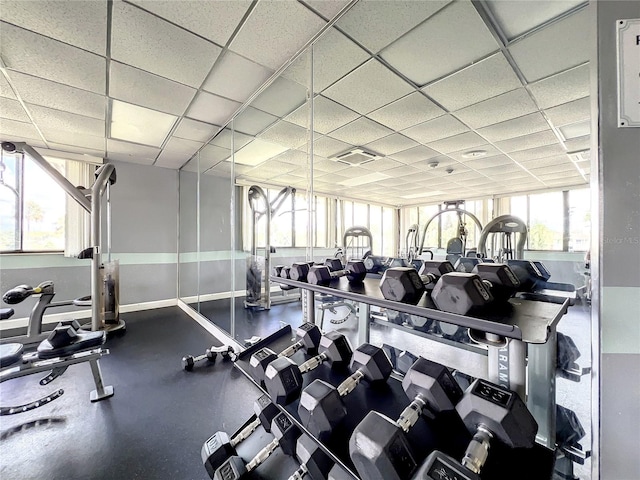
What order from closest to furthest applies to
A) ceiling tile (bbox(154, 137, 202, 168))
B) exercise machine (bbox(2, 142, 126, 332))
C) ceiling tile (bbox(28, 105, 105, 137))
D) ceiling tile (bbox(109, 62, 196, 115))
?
ceiling tile (bbox(109, 62, 196, 115)) → ceiling tile (bbox(28, 105, 105, 137)) → exercise machine (bbox(2, 142, 126, 332)) → ceiling tile (bbox(154, 137, 202, 168))

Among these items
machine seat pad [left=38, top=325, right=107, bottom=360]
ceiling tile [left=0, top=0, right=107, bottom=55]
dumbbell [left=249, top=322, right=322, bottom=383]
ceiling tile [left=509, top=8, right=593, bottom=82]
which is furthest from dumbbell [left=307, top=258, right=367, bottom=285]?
machine seat pad [left=38, top=325, right=107, bottom=360]

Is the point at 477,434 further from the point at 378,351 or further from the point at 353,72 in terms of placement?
the point at 353,72

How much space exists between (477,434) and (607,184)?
2.75 ft

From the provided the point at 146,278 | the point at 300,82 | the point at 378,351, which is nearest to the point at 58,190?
the point at 146,278

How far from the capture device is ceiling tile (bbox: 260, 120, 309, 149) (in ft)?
9.52

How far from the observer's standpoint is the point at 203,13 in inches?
58.6

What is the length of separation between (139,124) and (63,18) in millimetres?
1539

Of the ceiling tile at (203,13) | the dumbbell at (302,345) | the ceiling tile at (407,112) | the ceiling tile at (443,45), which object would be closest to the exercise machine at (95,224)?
the ceiling tile at (203,13)

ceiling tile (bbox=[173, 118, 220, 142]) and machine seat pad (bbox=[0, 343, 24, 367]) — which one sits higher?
ceiling tile (bbox=[173, 118, 220, 142])

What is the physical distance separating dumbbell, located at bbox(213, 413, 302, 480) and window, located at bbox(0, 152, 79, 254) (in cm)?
405

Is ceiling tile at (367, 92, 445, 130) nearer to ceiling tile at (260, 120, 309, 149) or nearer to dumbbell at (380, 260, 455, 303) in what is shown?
ceiling tile at (260, 120, 309, 149)

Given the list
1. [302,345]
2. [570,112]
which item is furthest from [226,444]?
[570,112]

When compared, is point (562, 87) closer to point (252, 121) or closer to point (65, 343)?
point (252, 121)

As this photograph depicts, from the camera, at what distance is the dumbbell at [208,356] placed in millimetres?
2424
